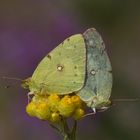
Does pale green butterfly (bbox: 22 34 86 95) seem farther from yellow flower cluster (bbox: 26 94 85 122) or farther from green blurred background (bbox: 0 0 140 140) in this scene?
green blurred background (bbox: 0 0 140 140)

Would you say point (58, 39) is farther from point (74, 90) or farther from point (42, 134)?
point (74, 90)

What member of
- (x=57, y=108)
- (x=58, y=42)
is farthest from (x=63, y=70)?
(x=58, y=42)

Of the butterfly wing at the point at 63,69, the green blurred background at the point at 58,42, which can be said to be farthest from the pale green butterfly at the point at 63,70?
the green blurred background at the point at 58,42

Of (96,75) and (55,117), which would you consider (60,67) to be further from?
(55,117)

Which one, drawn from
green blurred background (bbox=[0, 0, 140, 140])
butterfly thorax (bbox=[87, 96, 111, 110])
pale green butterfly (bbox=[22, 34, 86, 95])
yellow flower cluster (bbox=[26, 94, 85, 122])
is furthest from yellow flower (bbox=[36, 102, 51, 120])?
green blurred background (bbox=[0, 0, 140, 140])

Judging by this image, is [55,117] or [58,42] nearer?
[55,117]

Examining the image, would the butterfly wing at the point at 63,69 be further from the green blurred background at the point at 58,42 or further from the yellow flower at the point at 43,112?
the green blurred background at the point at 58,42

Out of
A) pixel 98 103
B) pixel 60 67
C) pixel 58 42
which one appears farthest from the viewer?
pixel 58 42
